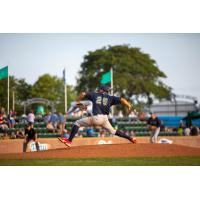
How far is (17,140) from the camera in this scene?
59.6 ft

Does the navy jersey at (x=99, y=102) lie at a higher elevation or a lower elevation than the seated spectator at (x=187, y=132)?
higher

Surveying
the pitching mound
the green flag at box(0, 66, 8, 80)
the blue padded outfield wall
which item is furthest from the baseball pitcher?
the blue padded outfield wall

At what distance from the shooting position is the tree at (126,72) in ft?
139

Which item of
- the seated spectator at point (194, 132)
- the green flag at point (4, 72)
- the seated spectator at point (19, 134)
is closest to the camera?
the green flag at point (4, 72)

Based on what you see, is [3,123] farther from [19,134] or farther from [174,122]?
Answer: [174,122]

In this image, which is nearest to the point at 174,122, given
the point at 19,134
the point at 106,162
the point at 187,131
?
the point at 187,131

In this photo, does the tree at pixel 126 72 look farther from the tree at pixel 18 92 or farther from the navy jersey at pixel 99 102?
the navy jersey at pixel 99 102

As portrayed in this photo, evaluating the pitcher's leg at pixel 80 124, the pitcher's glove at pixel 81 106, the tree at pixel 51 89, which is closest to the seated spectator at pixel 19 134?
the pitcher's glove at pixel 81 106
